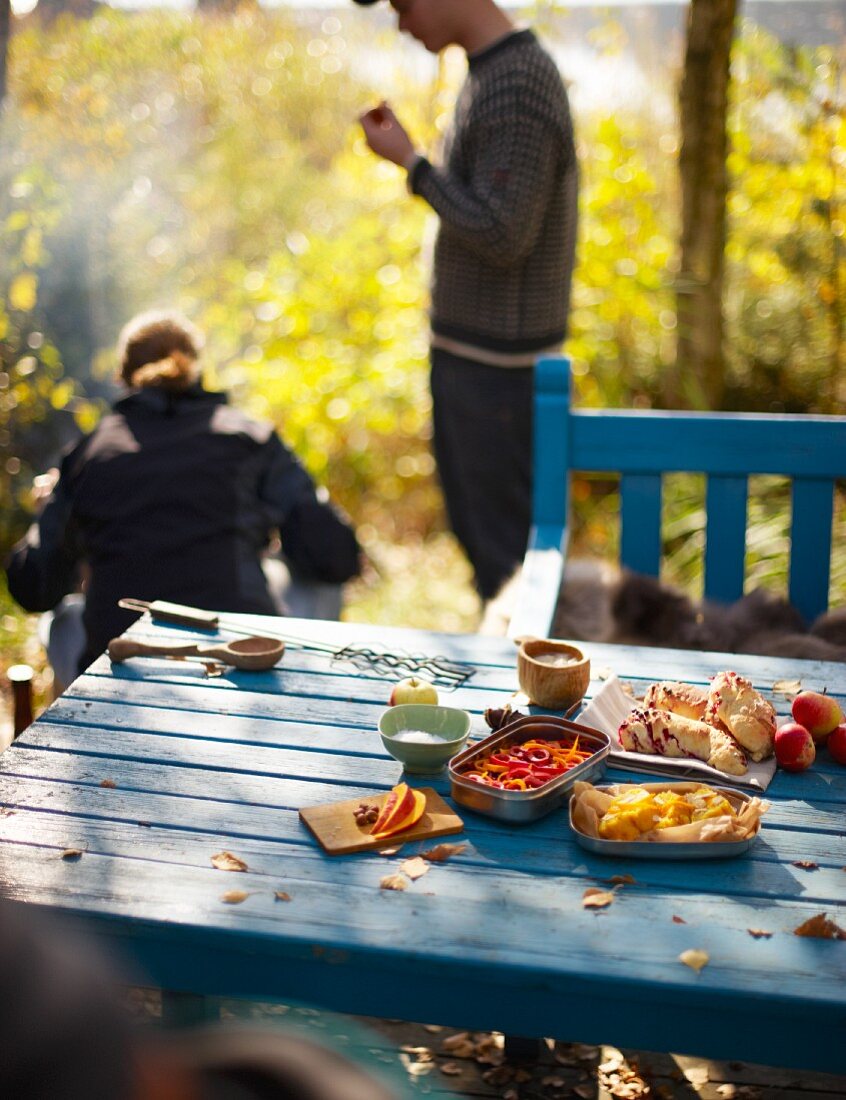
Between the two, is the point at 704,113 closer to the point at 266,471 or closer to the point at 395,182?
the point at 395,182

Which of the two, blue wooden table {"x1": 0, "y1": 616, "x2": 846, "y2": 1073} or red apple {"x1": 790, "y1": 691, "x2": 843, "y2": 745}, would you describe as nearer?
blue wooden table {"x1": 0, "y1": 616, "x2": 846, "y2": 1073}

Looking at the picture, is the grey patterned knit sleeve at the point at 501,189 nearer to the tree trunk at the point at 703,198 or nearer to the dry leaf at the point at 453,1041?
the tree trunk at the point at 703,198

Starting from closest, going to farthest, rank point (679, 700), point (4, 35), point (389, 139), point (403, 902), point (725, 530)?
point (403, 902) → point (679, 700) → point (725, 530) → point (389, 139) → point (4, 35)

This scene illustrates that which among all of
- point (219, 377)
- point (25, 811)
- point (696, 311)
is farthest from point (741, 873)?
point (219, 377)

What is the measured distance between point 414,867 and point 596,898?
239mm

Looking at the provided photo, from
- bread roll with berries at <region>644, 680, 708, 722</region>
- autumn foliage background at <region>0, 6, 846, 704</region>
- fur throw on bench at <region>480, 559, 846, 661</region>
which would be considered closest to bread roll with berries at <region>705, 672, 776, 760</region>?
bread roll with berries at <region>644, 680, 708, 722</region>

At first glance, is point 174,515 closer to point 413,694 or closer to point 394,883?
point 413,694

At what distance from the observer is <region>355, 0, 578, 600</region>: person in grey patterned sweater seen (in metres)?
Result: 3.24

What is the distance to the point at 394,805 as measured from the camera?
169 cm

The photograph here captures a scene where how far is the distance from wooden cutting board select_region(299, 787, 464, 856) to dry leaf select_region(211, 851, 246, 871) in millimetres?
111

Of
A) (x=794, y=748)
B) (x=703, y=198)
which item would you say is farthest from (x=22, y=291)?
(x=794, y=748)

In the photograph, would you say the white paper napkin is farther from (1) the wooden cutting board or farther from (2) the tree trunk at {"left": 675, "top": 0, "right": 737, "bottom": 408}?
(2) the tree trunk at {"left": 675, "top": 0, "right": 737, "bottom": 408}

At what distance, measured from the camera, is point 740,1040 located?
142 cm

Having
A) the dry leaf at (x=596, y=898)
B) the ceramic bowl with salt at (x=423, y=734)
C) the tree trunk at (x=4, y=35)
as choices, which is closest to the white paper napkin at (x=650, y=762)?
the ceramic bowl with salt at (x=423, y=734)
